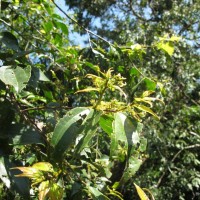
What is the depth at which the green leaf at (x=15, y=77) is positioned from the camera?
2.34ft

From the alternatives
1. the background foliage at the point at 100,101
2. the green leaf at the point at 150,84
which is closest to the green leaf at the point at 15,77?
the background foliage at the point at 100,101

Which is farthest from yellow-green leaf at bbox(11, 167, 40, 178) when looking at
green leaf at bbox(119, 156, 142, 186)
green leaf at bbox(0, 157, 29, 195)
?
green leaf at bbox(119, 156, 142, 186)

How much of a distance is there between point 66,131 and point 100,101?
0.26 ft

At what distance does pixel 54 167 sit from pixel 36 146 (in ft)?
0.97

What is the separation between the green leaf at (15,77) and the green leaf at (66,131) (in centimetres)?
12

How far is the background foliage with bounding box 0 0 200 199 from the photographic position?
0.66 m

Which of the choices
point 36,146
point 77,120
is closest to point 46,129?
point 36,146

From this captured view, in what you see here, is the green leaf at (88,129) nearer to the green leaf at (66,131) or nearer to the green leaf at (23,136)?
the green leaf at (66,131)

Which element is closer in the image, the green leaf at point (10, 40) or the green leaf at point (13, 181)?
the green leaf at point (13, 181)

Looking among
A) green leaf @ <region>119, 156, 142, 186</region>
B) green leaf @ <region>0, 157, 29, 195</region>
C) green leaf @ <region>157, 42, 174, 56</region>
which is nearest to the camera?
green leaf @ <region>0, 157, 29, 195</region>

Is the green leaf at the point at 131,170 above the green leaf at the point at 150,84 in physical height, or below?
below

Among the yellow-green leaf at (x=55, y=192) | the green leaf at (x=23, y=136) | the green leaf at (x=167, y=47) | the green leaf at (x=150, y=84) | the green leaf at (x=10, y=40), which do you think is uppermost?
the green leaf at (x=10, y=40)

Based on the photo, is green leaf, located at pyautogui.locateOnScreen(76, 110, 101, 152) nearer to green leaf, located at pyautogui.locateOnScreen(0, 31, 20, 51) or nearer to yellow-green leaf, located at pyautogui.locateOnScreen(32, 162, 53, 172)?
yellow-green leaf, located at pyautogui.locateOnScreen(32, 162, 53, 172)

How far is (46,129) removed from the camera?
0.97 metres
